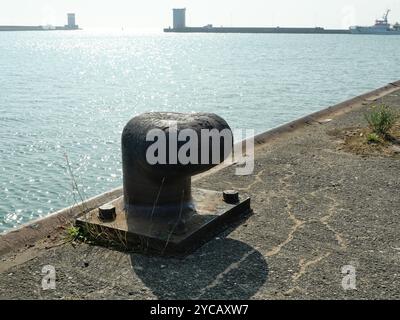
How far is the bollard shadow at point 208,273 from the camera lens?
3469mm

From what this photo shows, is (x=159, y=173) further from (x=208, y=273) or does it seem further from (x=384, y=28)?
(x=384, y=28)

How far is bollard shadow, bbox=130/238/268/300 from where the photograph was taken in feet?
11.4

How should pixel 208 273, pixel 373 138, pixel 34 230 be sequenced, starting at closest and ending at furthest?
pixel 208 273, pixel 34 230, pixel 373 138

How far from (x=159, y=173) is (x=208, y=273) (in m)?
0.99

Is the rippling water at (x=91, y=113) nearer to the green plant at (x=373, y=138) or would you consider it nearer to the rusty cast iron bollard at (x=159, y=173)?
the rusty cast iron bollard at (x=159, y=173)

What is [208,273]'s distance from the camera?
3.72 m

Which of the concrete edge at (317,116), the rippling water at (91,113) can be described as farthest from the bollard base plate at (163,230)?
the concrete edge at (317,116)

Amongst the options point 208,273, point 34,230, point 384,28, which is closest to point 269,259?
point 208,273

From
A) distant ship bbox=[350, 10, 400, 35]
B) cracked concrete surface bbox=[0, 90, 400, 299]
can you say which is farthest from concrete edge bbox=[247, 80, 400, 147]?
distant ship bbox=[350, 10, 400, 35]

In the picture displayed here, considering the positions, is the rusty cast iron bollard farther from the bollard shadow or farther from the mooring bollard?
the bollard shadow

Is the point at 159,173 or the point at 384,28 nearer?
the point at 159,173

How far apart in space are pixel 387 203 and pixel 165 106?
1890 centimetres
